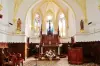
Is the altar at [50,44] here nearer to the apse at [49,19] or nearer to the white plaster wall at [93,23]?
the apse at [49,19]

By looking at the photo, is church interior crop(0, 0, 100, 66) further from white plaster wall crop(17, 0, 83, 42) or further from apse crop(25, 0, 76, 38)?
apse crop(25, 0, 76, 38)

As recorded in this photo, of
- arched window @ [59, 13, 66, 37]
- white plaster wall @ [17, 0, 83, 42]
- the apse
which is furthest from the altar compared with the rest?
white plaster wall @ [17, 0, 83, 42]

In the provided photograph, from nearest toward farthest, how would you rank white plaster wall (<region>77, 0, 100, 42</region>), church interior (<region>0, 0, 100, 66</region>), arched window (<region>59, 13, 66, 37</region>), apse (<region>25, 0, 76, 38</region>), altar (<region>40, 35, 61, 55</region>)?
1. church interior (<region>0, 0, 100, 66</region>)
2. white plaster wall (<region>77, 0, 100, 42</region>)
3. altar (<region>40, 35, 61, 55</region>)
4. apse (<region>25, 0, 76, 38</region>)
5. arched window (<region>59, 13, 66, 37</region>)

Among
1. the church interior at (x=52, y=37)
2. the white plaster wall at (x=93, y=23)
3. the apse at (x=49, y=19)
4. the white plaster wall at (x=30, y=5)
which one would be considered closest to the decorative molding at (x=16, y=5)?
the church interior at (x=52, y=37)

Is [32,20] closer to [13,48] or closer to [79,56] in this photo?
[13,48]

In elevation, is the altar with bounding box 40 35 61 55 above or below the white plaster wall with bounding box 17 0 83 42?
below

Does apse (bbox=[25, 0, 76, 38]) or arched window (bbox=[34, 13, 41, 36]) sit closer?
apse (bbox=[25, 0, 76, 38])

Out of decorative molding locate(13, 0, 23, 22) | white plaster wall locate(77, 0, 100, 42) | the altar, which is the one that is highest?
decorative molding locate(13, 0, 23, 22)

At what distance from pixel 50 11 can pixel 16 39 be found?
321 inches

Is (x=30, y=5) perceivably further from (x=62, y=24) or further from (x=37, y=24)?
(x=62, y=24)

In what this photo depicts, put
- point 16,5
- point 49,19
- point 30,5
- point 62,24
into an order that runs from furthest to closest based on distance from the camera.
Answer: point 49,19 < point 62,24 < point 30,5 < point 16,5

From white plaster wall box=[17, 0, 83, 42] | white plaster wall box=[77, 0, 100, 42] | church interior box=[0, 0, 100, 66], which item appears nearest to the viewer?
church interior box=[0, 0, 100, 66]

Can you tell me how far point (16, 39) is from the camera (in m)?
12.3

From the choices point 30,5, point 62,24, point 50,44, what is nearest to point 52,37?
point 50,44
